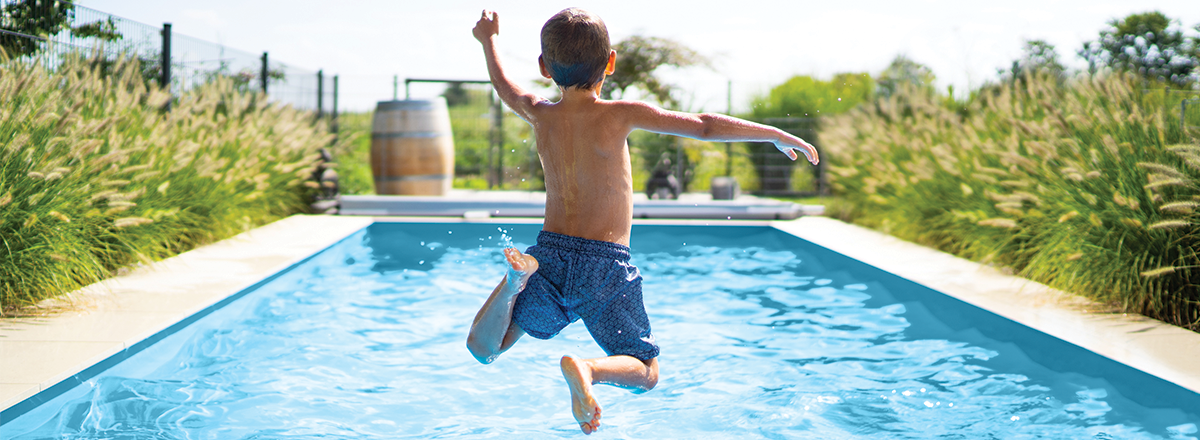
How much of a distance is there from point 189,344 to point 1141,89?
19.3ft

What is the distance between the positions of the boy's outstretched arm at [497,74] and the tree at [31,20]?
4.90m

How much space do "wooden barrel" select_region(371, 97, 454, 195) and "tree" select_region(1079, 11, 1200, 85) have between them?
45.3 metres

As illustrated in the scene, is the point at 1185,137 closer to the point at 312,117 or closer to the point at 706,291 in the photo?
the point at 706,291

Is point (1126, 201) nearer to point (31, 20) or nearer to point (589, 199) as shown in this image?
point (589, 199)

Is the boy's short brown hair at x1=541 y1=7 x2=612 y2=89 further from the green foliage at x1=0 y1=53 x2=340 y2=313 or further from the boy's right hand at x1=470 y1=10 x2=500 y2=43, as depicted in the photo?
the green foliage at x1=0 y1=53 x2=340 y2=313

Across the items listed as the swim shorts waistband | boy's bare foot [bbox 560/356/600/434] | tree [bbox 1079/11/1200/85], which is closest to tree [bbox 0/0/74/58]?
the swim shorts waistband

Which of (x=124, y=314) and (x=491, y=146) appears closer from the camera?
(x=124, y=314)

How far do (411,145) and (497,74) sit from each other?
7577 millimetres

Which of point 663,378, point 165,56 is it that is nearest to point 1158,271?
point 663,378

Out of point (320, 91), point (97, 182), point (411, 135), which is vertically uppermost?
point (320, 91)

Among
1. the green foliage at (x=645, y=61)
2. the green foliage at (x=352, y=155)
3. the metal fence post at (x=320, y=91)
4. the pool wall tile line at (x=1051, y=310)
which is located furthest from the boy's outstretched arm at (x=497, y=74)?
the green foliage at (x=645, y=61)

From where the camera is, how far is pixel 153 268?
510 cm

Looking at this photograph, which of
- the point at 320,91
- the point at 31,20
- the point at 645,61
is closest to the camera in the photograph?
the point at 31,20

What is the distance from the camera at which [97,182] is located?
4727 mm
